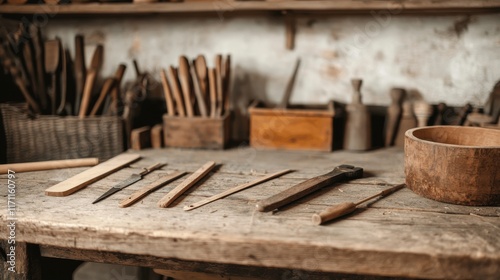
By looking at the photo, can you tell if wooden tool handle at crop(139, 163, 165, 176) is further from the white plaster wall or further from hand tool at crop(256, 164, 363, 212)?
the white plaster wall

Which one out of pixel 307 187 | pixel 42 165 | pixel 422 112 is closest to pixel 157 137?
pixel 42 165

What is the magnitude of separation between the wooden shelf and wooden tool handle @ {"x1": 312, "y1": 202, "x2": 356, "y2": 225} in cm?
89

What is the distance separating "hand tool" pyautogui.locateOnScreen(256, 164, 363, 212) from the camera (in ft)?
3.79

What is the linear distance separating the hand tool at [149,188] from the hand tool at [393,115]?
99 centimetres

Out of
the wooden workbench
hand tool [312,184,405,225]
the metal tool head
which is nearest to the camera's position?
the wooden workbench

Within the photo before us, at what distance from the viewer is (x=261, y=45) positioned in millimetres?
2098

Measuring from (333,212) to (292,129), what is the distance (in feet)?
2.64

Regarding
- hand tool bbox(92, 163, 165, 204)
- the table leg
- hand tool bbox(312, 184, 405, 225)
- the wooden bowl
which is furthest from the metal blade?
the wooden bowl

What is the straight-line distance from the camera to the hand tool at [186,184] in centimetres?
121

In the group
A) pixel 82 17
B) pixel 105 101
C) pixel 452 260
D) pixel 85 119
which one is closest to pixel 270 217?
pixel 452 260

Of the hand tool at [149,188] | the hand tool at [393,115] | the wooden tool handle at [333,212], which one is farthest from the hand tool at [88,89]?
the hand tool at [393,115]

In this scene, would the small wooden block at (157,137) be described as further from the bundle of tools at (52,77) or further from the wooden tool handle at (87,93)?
the wooden tool handle at (87,93)

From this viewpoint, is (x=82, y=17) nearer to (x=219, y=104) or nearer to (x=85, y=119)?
(x=85, y=119)

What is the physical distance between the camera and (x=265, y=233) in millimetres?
1019
